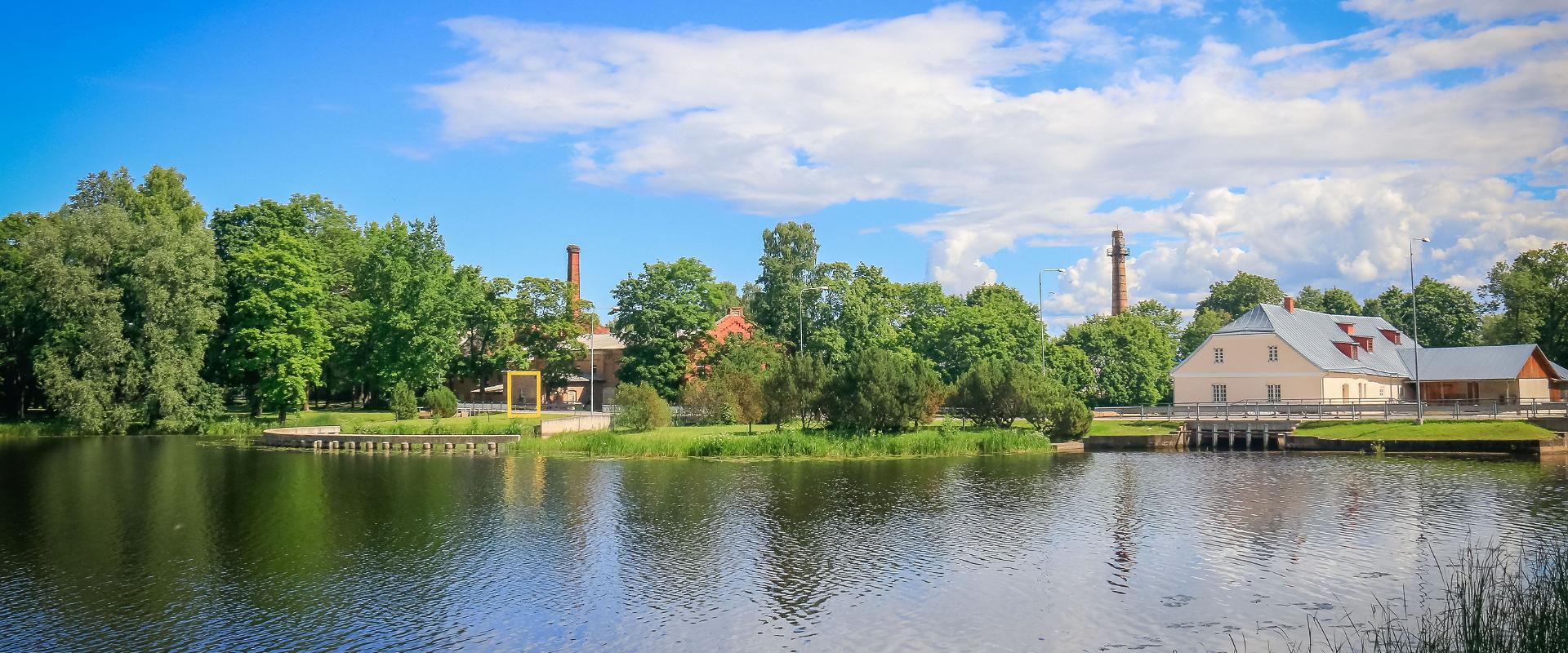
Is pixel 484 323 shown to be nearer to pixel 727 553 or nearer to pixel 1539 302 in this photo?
pixel 727 553

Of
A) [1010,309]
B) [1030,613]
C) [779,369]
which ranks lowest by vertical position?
[1030,613]

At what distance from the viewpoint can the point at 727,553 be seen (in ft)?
73.2

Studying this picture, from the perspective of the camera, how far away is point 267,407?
6844 centimetres

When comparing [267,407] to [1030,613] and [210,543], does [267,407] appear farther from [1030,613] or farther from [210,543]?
[1030,613]

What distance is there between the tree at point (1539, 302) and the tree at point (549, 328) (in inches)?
2647

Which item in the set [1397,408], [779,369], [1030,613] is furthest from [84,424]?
[1397,408]

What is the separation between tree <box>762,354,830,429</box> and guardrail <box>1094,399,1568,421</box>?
21.4 metres

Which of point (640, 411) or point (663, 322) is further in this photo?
A: point (663, 322)

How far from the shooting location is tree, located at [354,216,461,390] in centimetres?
6488

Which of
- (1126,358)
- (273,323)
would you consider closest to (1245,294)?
(1126,358)

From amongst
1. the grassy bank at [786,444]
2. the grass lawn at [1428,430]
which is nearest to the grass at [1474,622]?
the grassy bank at [786,444]

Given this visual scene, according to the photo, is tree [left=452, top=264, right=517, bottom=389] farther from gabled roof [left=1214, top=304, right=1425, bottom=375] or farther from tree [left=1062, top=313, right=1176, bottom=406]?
gabled roof [left=1214, top=304, right=1425, bottom=375]

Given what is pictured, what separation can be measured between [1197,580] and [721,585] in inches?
350

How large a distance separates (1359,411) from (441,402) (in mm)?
48575
